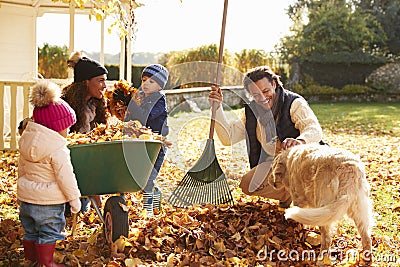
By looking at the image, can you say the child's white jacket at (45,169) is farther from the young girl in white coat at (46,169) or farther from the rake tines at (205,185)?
the rake tines at (205,185)

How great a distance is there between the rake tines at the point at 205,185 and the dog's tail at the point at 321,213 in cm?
153

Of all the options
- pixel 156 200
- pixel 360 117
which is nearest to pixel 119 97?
pixel 156 200

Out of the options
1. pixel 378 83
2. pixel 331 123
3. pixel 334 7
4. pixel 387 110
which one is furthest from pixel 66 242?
pixel 334 7

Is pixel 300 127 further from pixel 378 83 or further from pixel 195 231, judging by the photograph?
pixel 378 83

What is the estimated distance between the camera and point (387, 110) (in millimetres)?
17094

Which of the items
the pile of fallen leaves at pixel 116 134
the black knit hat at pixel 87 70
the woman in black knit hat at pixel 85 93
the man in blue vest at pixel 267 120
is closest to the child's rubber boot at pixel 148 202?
the woman in black knit hat at pixel 85 93

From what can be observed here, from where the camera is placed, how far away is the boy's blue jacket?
4.74 meters

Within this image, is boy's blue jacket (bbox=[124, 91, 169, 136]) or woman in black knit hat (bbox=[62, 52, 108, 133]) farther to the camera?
boy's blue jacket (bbox=[124, 91, 169, 136])

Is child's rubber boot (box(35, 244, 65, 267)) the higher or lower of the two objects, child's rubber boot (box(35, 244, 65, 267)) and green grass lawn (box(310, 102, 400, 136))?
the lower

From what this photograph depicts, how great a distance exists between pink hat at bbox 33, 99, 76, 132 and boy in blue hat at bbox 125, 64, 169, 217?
1.39m

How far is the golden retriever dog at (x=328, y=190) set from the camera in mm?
3191

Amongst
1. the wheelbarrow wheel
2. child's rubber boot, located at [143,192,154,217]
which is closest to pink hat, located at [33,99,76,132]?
the wheelbarrow wheel

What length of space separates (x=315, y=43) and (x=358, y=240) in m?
17.8

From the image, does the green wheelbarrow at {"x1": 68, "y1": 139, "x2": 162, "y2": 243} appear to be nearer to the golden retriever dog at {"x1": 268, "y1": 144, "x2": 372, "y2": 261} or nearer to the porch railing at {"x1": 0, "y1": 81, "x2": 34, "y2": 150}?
the golden retriever dog at {"x1": 268, "y1": 144, "x2": 372, "y2": 261}
